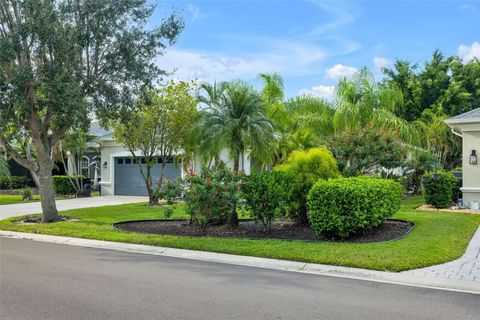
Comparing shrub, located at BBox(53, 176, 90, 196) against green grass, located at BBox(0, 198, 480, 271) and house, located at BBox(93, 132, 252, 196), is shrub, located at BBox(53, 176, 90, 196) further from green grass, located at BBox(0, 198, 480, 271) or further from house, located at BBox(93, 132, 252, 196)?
green grass, located at BBox(0, 198, 480, 271)

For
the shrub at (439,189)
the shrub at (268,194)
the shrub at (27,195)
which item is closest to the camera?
the shrub at (268,194)

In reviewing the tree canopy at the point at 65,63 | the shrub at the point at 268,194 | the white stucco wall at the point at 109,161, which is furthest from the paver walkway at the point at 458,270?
the white stucco wall at the point at 109,161

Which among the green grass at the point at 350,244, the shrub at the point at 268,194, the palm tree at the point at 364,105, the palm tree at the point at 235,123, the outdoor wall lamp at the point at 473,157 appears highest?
the palm tree at the point at 364,105

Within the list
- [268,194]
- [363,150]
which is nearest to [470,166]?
[363,150]

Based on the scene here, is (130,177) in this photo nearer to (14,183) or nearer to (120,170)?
(120,170)

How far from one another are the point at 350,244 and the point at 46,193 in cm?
980

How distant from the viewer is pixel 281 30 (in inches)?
530

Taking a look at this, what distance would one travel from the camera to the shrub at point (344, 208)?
9.49 m

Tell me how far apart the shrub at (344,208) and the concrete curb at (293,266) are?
6.54ft

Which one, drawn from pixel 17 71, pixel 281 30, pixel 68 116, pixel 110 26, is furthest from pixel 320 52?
pixel 17 71

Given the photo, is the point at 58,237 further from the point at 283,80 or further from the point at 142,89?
the point at 283,80

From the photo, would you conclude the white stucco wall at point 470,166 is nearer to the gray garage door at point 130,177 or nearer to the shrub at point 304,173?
the shrub at point 304,173

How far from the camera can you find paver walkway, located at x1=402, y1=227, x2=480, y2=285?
22.4ft

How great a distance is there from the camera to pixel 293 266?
7703 mm
